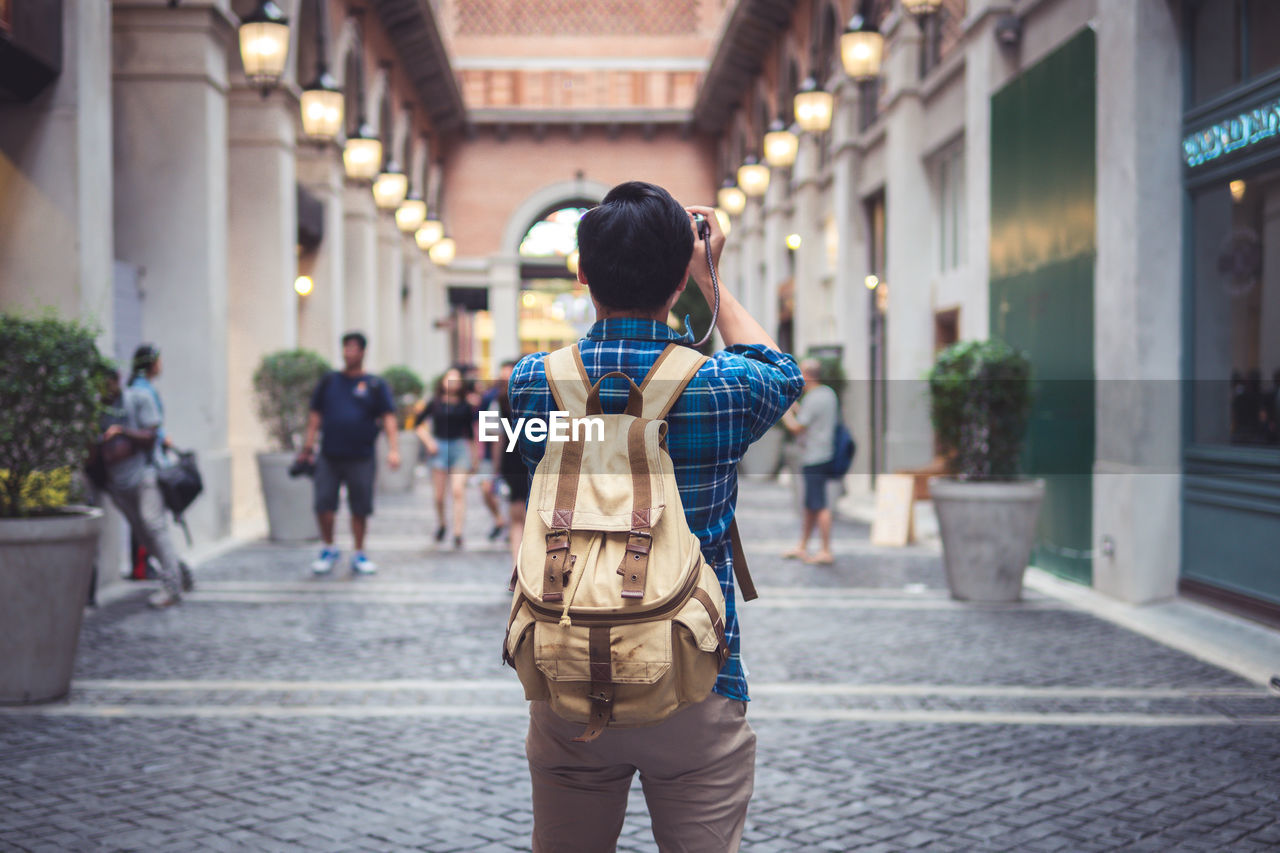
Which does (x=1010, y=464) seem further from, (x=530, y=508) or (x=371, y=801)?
(x=530, y=508)

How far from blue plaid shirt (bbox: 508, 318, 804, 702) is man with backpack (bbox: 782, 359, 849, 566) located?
916cm

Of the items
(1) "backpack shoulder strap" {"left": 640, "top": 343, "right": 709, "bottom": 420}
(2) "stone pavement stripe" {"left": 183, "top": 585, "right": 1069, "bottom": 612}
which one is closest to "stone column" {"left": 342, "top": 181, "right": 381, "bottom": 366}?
(2) "stone pavement stripe" {"left": 183, "top": 585, "right": 1069, "bottom": 612}

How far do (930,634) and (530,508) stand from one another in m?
6.40

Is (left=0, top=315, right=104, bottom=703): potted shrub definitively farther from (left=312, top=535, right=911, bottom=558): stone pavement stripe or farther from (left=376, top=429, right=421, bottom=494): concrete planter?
(left=376, top=429, right=421, bottom=494): concrete planter

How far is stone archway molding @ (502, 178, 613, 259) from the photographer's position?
37688 mm

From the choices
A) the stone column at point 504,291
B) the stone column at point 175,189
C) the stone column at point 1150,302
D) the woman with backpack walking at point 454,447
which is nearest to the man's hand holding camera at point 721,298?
the stone column at point 1150,302

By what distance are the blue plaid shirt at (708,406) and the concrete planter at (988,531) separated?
7.08m

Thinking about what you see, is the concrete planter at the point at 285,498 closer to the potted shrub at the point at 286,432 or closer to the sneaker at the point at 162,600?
the potted shrub at the point at 286,432

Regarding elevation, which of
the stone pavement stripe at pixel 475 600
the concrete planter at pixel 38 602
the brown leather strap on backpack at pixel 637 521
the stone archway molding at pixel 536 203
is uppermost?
the stone archway molding at pixel 536 203

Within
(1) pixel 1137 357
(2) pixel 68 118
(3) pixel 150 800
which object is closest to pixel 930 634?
(1) pixel 1137 357

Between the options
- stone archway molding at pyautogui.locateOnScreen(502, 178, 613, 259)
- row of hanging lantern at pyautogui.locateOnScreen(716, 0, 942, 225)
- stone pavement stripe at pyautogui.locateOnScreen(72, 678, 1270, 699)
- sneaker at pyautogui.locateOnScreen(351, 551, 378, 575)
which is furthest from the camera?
stone archway molding at pyautogui.locateOnScreen(502, 178, 613, 259)

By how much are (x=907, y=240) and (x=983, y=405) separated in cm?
749

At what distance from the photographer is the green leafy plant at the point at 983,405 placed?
9.12 metres

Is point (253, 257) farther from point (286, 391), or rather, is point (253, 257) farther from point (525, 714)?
point (525, 714)
